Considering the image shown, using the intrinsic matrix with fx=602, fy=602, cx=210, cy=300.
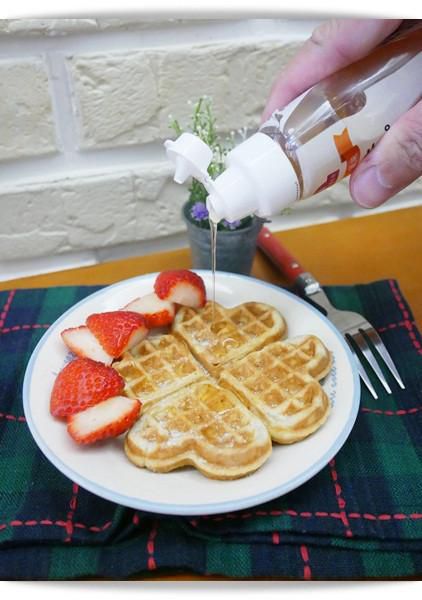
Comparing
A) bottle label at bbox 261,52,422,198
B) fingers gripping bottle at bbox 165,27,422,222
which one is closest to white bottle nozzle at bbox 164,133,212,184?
fingers gripping bottle at bbox 165,27,422,222

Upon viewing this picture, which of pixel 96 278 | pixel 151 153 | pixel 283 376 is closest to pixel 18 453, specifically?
pixel 283 376

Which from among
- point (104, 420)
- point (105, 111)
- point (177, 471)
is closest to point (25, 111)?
point (105, 111)

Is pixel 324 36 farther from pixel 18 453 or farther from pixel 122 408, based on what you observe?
pixel 18 453

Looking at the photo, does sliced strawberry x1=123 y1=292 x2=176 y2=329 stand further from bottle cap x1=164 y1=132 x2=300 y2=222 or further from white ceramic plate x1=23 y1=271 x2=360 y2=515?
bottle cap x1=164 y1=132 x2=300 y2=222

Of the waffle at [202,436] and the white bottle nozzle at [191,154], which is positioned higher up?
the white bottle nozzle at [191,154]

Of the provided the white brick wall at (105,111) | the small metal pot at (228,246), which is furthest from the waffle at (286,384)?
the white brick wall at (105,111)

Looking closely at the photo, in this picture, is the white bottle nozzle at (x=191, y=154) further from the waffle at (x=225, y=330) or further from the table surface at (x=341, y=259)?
the table surface at (x=341, y=259)
